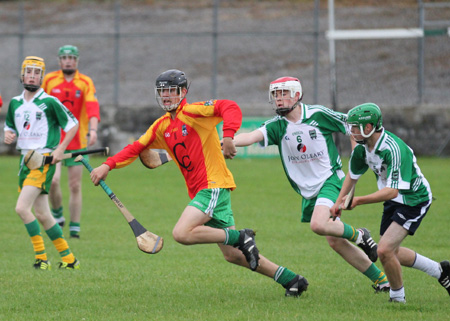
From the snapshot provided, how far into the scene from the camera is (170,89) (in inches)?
249

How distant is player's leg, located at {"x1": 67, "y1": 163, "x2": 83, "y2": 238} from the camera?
9969 millimetres

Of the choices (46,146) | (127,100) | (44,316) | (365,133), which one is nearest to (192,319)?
(44,316)

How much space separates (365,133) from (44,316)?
→ 2.79m

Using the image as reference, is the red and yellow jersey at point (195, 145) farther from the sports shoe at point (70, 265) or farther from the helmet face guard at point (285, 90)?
the sports shoe at point (70, 265)

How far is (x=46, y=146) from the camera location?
8.12 m

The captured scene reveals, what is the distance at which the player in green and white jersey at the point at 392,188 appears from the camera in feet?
19.2

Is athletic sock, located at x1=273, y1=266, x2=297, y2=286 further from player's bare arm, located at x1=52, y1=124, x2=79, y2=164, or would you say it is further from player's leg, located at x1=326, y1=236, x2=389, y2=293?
player's bare arm, located at x1=52, y1=124, x2=79, y2=164

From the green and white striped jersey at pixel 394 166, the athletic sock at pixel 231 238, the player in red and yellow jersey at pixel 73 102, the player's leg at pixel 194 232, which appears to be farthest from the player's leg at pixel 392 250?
the player in red and yellow jersey at pixel 73 102

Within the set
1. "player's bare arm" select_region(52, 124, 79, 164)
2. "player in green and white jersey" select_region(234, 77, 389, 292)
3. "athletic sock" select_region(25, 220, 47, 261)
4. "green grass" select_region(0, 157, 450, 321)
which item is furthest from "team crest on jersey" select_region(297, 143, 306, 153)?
"athletic sock" select_region(25, 220, 47, 261)

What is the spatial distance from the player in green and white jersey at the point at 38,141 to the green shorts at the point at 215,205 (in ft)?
6.84

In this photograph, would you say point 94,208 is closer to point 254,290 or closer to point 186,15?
point 254,290

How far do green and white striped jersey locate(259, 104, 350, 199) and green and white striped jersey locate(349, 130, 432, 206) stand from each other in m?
0.58

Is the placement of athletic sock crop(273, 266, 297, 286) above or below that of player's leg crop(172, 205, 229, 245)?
below

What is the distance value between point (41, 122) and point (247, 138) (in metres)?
2.69
